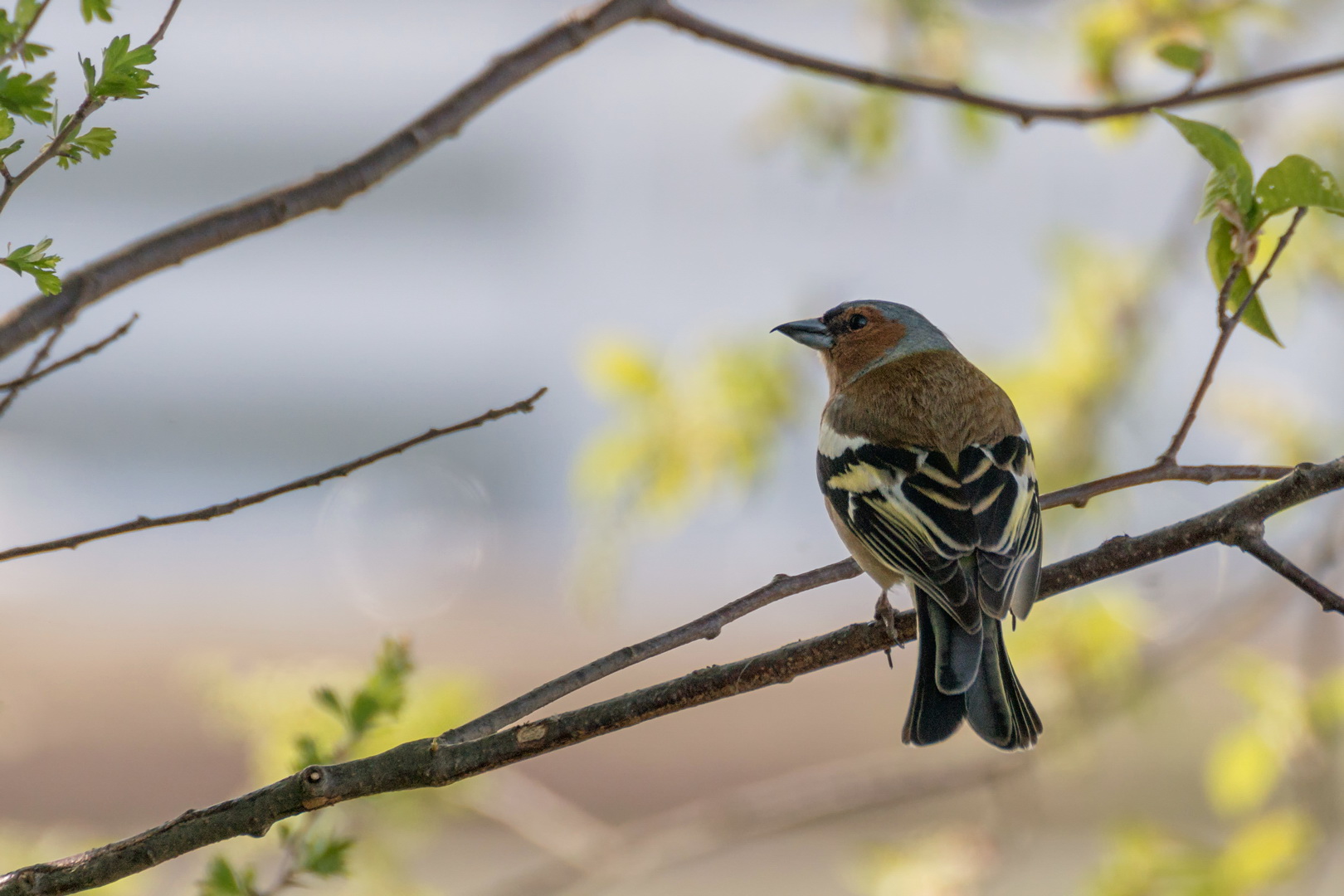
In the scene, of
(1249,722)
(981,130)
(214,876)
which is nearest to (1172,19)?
(981,130)

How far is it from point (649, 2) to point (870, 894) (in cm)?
277

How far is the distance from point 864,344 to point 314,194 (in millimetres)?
2296

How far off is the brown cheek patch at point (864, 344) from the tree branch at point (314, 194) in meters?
1.80

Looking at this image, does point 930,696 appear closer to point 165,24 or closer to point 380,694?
point 380,694

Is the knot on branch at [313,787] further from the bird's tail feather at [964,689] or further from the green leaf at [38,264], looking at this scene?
the bird's tail feather at [964,689]

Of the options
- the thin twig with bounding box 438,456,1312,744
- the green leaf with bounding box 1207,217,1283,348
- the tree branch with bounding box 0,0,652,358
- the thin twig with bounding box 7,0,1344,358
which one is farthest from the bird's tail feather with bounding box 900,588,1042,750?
the tree branch with bounding box 0,0,652,358

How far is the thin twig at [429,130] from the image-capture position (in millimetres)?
1953

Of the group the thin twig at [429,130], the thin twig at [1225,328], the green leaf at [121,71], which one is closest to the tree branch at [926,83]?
the thin twig at [429,130]

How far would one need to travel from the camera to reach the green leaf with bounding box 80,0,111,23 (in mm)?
1315

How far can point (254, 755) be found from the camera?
3.30 metres

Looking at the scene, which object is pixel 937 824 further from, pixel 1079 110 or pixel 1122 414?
pixel 1079 110

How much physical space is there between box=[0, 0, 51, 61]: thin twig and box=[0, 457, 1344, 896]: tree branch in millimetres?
872

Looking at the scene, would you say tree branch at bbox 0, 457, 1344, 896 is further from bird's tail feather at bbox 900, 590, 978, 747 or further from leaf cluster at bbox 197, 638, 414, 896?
bird's tail feather at bbox 900, 590, 978, 747

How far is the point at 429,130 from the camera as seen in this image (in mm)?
2270
